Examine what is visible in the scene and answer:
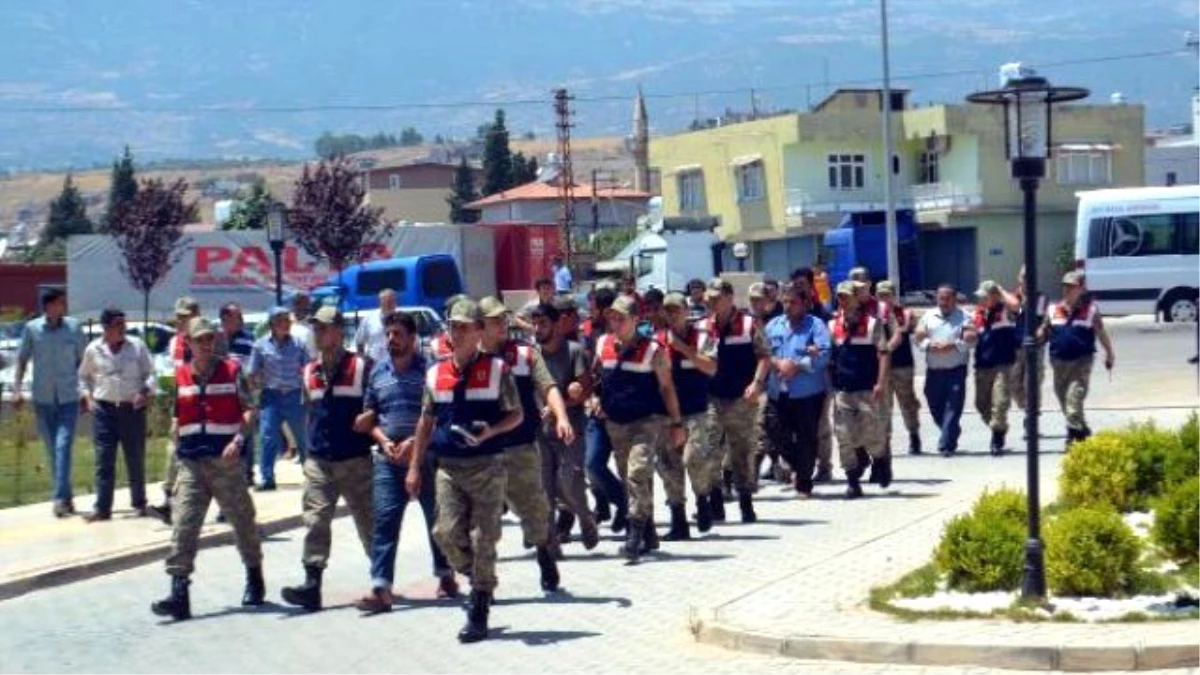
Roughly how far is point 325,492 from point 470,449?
179 cm

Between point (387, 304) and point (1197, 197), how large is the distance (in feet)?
93.0

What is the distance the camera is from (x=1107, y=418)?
26.7 metres

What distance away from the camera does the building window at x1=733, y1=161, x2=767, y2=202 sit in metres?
81.6

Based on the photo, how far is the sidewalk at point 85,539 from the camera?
16656mm

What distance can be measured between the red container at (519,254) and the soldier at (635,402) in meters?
43.7

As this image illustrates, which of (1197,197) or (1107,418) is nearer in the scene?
(1107,418)

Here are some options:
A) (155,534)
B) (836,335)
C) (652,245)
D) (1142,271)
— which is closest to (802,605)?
(836,335)

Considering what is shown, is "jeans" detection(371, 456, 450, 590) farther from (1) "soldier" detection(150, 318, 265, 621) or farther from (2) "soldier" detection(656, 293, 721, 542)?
(2) "soldier" detection(656, 293, 721, 542)

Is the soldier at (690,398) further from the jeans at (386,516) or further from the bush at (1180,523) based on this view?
the bush at (1180,523)

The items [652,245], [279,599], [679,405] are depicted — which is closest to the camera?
[279,599]

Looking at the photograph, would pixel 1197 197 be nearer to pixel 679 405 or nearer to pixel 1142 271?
pixel 1142 271

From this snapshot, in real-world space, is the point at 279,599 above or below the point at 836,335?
below

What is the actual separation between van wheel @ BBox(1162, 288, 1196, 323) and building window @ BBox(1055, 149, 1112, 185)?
99.6 feet

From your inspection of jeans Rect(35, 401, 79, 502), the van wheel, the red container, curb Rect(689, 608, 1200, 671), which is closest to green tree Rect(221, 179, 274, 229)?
the red container
